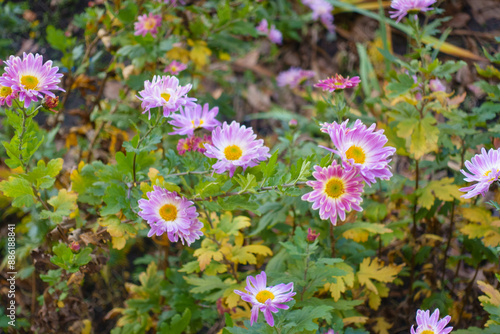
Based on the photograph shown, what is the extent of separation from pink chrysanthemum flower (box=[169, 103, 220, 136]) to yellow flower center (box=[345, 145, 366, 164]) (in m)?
0.38

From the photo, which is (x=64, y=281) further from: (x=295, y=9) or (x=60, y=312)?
(x=295, y=9)

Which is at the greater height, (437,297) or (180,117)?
(180,117)

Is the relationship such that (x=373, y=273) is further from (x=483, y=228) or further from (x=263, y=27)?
(x=263, y=27)

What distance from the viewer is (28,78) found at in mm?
1028

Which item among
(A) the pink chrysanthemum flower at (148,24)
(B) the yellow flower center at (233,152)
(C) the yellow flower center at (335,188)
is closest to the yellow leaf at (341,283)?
(C) the yellow flower center at (335,188)

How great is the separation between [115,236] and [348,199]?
619 mm

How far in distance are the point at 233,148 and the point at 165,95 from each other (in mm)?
204

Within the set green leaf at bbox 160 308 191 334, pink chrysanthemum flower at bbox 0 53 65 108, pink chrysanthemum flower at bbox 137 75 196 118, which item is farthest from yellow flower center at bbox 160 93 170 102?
green leaf at bbox 160 308 191 334

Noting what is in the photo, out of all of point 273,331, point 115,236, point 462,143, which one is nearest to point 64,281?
point 115,236

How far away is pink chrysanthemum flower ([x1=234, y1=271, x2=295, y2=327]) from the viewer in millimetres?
923

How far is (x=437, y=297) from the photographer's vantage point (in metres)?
1.50

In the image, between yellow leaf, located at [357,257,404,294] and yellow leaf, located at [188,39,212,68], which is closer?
yellow leaf, located at [357,257,404,294]

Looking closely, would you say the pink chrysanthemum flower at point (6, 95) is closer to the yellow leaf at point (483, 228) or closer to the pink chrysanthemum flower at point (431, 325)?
the pink chrysanthemum flower at point (431, 325)

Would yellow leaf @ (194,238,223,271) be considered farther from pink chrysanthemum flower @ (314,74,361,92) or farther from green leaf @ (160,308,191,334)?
pink chrysanthemum flower @ (314,74,361,92)
